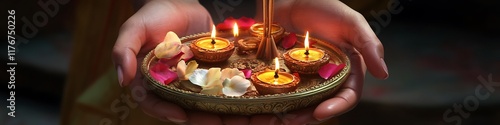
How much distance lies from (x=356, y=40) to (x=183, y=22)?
37cm

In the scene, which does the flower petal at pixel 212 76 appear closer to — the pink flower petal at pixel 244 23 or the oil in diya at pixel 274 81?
the oil in diya at pixel 274 81

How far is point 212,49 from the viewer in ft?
3.19

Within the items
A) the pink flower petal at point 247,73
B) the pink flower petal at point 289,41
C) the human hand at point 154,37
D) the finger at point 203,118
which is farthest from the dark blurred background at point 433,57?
the finger at point 203,118

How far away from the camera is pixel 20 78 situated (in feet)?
4.99

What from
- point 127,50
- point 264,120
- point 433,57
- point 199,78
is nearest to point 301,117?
point 264,120

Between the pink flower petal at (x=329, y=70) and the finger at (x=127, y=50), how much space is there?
0.29 m

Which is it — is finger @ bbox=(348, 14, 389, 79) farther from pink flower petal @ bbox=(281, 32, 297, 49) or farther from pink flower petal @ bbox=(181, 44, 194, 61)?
pink flower petal @ bbox=(181, 44, 194, 61)

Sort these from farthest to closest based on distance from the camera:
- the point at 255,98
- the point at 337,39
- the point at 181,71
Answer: the point at 337,39, the point at 181,71, the point at 255,98

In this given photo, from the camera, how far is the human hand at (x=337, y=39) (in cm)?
85

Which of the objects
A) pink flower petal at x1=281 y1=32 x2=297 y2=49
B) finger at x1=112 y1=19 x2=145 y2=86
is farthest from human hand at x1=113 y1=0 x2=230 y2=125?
pink flower petal at x1=281 y1=32 x2=297 y2=49

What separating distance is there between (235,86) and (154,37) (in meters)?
0.30

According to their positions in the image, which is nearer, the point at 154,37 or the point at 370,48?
the point at 370,48

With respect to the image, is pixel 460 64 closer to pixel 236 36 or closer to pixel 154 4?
pixel 236 36

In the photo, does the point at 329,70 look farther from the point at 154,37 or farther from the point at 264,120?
the point at 154,37
